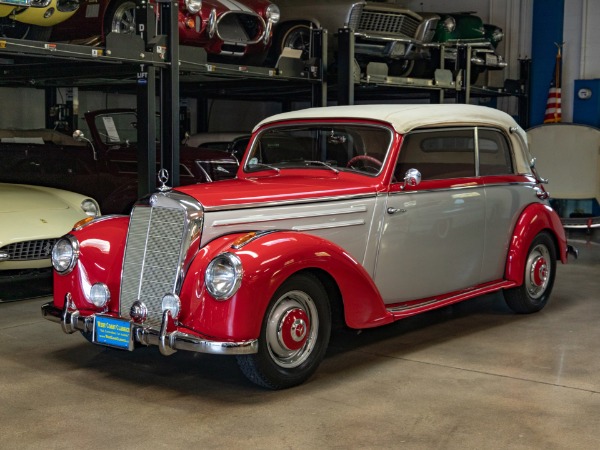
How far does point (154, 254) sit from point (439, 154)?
208cm

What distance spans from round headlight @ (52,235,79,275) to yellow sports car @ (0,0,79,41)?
7.72ft

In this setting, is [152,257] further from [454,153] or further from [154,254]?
[454,153]

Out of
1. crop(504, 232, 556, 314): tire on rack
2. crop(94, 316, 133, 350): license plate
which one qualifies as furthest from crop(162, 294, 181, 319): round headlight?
crop(504, 232, 556, 314): tire on rack

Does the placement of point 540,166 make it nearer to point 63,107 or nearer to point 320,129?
point 63,107

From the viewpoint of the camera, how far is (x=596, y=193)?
12.3 m

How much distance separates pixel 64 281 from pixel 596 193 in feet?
30.9

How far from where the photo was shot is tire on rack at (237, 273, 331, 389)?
425cm

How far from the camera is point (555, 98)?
43.1 ft

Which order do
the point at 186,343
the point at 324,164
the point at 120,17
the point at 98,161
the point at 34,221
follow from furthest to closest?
the point at 98,161
the point at 120,17
the point at 34,221
the point at 324,164
the point at 186,343

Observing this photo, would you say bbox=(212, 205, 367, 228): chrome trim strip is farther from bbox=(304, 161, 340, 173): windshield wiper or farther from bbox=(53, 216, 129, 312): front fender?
bbox=(53, 216, 129, 312): front fender

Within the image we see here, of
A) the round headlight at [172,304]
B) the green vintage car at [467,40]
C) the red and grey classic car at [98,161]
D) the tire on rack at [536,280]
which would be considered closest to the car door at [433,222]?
the tire on rack at [536,280]

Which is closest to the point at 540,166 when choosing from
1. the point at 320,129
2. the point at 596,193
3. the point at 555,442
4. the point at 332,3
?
the point at 596,193

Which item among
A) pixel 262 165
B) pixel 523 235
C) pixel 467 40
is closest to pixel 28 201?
pixel 262 165

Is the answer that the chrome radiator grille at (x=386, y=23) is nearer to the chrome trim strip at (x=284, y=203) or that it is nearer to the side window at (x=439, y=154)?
the side window at (x=439, y=154)
